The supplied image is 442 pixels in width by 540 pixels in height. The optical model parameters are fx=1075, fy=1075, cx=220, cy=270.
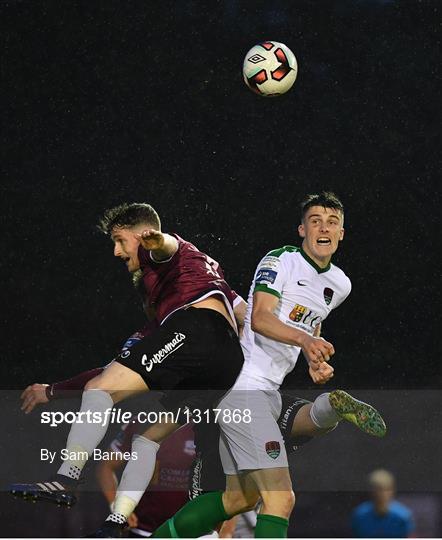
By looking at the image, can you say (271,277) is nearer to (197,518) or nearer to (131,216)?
(131,216)

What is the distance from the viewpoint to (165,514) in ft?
23.9

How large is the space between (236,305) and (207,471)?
1.12 metres

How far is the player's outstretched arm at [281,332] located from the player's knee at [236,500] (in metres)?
0.94

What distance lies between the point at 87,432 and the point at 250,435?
950mm

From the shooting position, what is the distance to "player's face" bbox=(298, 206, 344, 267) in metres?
6.96

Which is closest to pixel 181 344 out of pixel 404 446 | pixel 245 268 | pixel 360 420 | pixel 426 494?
pixel 360 420

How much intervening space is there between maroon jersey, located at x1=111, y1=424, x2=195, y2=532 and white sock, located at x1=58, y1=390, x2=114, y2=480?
103 cm

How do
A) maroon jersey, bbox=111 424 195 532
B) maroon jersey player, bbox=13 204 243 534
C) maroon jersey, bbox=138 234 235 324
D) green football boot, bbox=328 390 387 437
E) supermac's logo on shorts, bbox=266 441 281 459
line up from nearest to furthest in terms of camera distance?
maroon jersey player, bbox=13 204 243 534 → supermac's logo on shorts, bbox=266 441 281 459 → maroon jersey, bbox=138 234 235 324 → green football boot, bbox=328 390 387 437 → maroon jersey, bbox=111 424 195 532

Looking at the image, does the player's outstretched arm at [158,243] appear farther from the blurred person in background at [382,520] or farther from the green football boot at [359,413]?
the blurred person in background at [382,520]

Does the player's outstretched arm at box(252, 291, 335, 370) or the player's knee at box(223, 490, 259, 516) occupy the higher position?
the player's outstretched arm at box(252, 291, 335, 370)

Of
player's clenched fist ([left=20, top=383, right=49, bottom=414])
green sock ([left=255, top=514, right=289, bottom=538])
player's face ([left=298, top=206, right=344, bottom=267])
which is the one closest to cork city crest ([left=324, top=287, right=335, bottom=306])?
player's face ([left=298, top=206, right=344, bottom=267])

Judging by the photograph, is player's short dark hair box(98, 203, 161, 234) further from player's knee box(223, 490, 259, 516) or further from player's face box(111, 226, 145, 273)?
player's knee box(223, 490, 259, 516)

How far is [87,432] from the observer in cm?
614

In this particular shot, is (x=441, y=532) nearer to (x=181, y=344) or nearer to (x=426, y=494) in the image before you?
(x=426, y=494)
